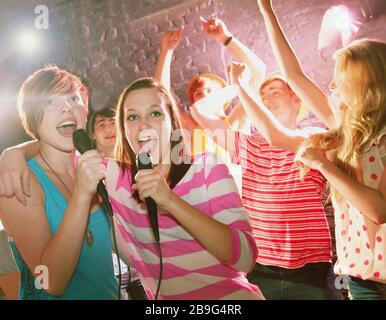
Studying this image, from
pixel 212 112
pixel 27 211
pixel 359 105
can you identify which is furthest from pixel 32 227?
pixel 359 105

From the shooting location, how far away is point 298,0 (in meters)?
1.89

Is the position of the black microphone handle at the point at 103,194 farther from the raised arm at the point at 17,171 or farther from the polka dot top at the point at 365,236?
the polka dot top at the point at 365,236

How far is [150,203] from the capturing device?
1652 millimetres

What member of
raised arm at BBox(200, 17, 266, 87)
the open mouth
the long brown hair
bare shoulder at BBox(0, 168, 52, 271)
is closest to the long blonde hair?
raised arm at BBox(200, 17, 266, 87)

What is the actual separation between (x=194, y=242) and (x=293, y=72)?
2.51ft

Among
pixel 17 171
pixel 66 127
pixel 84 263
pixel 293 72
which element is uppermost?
pixel 293 72

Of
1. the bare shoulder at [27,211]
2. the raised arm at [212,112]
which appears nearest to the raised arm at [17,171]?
the bare shoulder at [27,211]

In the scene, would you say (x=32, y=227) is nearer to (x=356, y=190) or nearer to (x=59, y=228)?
(x=59, y=228)

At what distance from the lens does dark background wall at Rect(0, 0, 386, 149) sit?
1.88m

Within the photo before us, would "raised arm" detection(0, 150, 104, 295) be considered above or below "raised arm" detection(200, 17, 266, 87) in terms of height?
below

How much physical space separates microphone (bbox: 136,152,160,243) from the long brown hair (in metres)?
0.18

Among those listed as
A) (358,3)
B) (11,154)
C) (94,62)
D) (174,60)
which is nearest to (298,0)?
(358,3)

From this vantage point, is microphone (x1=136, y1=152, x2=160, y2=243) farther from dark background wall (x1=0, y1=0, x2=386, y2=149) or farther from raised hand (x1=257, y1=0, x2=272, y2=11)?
raised hand (x1=257, y1=0, x2=272, y2=11)

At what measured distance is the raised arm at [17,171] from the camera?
1.83m
